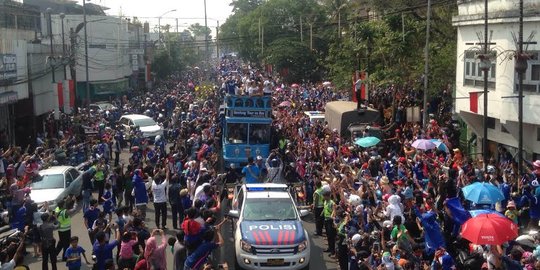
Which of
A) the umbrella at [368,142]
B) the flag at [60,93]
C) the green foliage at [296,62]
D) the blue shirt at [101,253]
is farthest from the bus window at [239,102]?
the green foliage at [296,62]

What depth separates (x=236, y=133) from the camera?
2409 cm

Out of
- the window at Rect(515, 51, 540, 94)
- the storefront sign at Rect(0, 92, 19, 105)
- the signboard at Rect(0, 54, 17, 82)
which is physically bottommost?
the storefront sign at Rect(0, 92, 19, 105)

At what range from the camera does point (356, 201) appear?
43.1ft

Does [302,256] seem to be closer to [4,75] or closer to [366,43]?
[4,75]

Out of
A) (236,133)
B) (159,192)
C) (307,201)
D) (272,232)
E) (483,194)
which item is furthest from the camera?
(236,133)

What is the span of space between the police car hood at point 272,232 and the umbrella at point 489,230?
11.6ft

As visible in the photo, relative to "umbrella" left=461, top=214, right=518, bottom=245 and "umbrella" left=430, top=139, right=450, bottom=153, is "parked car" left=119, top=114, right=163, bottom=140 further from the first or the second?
"umbrella" left=461, top=214, right=518, bottom=245

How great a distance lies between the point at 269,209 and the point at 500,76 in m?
10.9

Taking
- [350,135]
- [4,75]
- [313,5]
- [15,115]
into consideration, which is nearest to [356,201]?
[350,135]

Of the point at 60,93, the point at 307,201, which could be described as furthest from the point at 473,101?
the point at 60,93

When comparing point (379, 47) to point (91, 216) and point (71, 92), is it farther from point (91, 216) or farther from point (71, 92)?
point (91, 216)

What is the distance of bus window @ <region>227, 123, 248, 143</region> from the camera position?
2398cm

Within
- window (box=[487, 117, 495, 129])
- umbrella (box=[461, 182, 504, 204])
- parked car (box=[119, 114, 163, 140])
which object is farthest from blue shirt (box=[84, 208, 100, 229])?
parked car (box=[119, 114, 163, 140])

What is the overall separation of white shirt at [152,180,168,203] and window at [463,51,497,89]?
11540 millimetres
